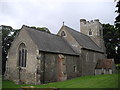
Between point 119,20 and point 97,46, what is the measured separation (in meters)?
29.0

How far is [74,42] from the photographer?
37.4 m

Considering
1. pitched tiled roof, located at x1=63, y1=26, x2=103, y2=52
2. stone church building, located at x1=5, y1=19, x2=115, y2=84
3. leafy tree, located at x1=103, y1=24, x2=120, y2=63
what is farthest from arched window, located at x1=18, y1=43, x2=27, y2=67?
leafy tree, located at x1=103, y1=24, x2=120, y2=63

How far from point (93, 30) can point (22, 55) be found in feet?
88.7

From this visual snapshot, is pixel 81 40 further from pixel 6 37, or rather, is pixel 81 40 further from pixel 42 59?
pixel 6 37

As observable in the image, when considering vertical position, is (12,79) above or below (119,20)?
below

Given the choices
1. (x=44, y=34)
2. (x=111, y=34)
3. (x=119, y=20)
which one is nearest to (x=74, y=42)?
(x=44, y=34)

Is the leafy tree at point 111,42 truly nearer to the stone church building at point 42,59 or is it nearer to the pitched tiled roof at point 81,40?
the pitched tiled roof at point 81,40

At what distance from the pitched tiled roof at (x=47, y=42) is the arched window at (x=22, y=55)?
2378mm

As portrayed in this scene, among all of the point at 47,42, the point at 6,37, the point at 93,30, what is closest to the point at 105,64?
the point at 93,30

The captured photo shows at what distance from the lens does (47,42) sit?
31.9 m

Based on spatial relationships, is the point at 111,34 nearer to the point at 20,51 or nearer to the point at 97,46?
the point at 97,46

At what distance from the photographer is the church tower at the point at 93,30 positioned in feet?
163

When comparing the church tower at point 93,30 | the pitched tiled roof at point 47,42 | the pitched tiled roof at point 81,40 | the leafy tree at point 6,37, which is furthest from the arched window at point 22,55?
the church tower at point 93,30

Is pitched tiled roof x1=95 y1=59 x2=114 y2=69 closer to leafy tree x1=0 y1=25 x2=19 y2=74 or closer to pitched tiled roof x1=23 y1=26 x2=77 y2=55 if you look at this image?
pitched tiled roof x1=23 y1=26 x2=77 y2=55
